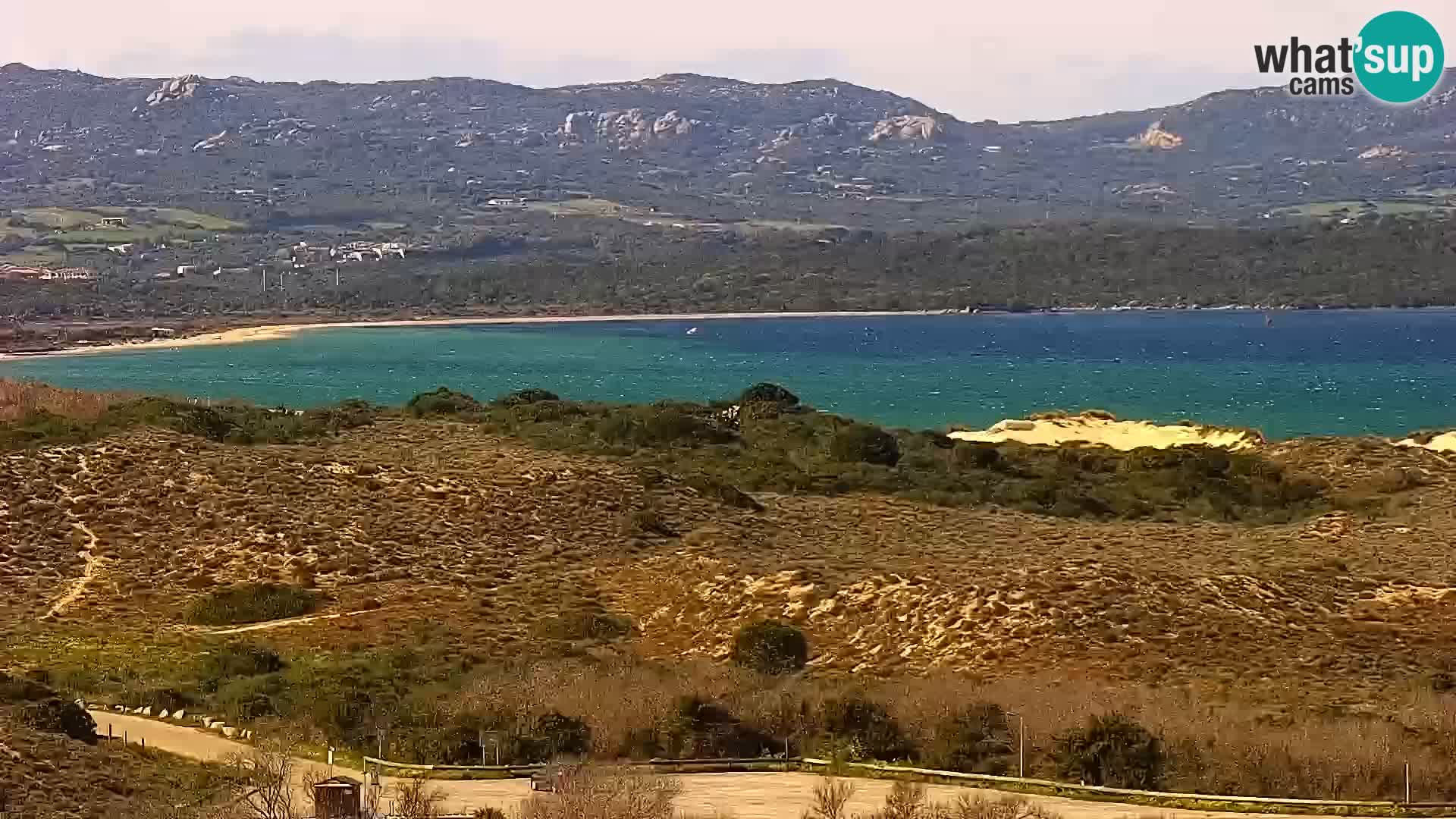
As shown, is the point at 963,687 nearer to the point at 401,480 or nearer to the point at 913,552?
the point at 913,552

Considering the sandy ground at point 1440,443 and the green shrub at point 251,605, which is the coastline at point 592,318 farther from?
the green shrub at point 251,605

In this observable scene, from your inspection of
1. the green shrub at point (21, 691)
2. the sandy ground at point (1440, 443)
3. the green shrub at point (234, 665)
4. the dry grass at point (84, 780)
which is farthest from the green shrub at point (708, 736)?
the sandy ground at point (1440, 443)

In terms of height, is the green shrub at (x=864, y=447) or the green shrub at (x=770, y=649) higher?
the green shrub at (x=770, y=649)

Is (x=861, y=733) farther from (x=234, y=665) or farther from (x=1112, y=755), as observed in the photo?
(x=234, y=665)

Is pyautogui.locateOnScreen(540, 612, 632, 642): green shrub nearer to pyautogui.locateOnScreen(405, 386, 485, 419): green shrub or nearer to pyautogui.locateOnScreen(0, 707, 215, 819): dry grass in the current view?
pyautogui.locateOnScreen(0, 707, 215, 819): dry grass

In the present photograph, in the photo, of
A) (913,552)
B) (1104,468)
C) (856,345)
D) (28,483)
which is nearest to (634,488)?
(913,552)

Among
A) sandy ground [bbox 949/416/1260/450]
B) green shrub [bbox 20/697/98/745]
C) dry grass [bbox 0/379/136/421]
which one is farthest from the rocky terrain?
sandy ground [bbox 949/416/1260/450]

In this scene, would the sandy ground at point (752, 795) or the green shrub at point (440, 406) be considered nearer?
the sandy ground at point (752, 795)
